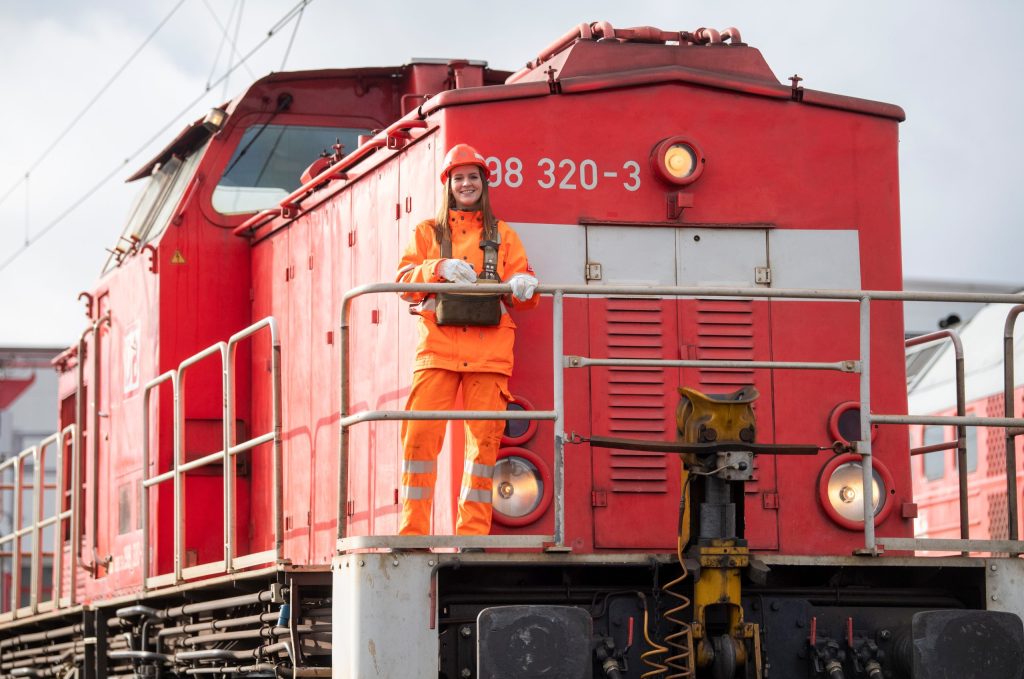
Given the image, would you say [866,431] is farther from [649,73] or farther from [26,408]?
[26,408]

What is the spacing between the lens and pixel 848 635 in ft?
18.0

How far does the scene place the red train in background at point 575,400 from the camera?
17.4ft

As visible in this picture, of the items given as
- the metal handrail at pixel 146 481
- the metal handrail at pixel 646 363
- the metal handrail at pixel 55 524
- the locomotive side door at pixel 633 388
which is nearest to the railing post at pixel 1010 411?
the metal handrail at pixel 646 363

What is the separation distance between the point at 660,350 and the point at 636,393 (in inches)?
8.2

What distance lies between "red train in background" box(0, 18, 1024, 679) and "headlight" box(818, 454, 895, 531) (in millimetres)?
12

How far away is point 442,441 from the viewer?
5.81 metres

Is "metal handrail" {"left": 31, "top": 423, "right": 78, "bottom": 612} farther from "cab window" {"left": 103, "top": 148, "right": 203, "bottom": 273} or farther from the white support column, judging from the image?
the white support column

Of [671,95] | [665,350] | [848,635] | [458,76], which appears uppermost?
[458,76]

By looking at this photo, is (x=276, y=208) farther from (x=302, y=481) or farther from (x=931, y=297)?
(x=931, y=297)

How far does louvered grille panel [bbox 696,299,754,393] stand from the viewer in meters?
6.21

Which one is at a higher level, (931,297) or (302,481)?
(931,297)

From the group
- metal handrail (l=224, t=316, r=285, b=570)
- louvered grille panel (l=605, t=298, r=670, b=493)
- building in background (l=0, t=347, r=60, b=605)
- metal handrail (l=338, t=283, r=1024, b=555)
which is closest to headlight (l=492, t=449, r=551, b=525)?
louvered grille panel (l=605, t=298, r=670, b=493)

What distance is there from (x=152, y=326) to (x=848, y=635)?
4.35m

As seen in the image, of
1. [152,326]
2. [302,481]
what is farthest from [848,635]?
[152,326]
